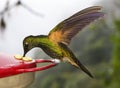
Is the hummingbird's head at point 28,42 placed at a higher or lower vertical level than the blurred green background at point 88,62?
higher

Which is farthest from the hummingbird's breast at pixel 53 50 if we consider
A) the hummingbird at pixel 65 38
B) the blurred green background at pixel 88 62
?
the blurred green background at pixel 88 62

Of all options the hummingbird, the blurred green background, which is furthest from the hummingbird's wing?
the blurred green background

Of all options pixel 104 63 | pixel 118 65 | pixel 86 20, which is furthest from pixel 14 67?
pixel 104 63

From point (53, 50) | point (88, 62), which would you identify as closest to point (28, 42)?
point (53, 50)

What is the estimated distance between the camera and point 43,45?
753 mm

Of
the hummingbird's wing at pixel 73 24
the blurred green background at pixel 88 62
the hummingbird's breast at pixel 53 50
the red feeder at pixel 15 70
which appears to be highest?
the hummingbird's wing at pixel 73 24

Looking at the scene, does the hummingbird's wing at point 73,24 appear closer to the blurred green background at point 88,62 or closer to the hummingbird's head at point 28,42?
the hummingbird's head at point 28,42

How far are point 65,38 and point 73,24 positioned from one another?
0.11 feet

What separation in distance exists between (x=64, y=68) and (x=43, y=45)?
141 centimetres

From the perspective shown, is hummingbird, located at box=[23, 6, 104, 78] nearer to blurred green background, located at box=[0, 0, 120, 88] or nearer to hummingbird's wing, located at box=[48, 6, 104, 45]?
hummingbird's wing, located at box=[48, 6, 104, 45]

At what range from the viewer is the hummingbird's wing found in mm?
698

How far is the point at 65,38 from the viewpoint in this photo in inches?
28.2

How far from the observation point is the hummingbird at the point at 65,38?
0.70 metres

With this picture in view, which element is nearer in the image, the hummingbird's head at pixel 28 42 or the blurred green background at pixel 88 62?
the hummingbird's head at pixel 28 42
